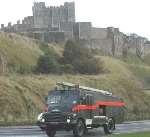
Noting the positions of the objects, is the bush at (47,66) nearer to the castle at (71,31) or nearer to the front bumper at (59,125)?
the castle at (71,31)

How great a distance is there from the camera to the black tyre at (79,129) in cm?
2897

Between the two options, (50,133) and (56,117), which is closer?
(56,117)

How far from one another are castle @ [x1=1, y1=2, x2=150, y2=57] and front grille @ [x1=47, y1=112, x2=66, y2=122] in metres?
93.8

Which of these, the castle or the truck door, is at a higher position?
the castle

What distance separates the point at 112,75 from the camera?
91.8 m

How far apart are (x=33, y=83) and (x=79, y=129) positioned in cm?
3530

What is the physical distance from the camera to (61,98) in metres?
29.8

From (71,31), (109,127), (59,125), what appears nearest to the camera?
(59,125)

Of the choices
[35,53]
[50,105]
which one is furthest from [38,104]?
[35,53]

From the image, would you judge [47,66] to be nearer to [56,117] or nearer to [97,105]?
[97,105]

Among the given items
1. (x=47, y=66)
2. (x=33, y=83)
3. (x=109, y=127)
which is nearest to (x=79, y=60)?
(x=47, y=66)

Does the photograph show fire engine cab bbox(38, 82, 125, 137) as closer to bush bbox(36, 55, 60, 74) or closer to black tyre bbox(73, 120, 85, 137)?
black tyre bbox(73, 120, 85, 137)

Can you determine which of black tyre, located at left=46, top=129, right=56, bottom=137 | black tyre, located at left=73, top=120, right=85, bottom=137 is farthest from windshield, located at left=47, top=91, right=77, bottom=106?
black tyre, located at left=46, top=129, right=56, bottom=137

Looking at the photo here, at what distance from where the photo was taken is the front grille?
28.7 meters
